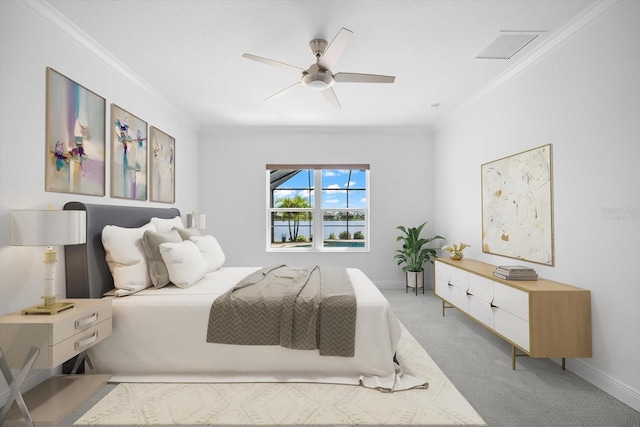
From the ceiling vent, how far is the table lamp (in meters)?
3.36

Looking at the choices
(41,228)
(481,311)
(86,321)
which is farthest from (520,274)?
(41,228)

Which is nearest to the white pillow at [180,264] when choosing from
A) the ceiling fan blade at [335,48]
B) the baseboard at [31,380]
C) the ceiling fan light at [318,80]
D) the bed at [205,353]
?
the bed at [205,353]

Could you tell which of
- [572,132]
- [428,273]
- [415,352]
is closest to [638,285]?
[572,132]

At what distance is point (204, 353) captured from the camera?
247 cm

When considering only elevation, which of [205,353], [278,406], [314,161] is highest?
[314,161]

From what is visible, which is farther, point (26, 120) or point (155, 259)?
point (155, 259)

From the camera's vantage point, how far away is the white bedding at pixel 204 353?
2.44m

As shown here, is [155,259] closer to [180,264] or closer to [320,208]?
[180,264]

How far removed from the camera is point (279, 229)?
5.82m

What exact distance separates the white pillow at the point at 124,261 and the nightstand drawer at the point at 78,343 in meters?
0.39

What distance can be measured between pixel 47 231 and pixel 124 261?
31.1 inches

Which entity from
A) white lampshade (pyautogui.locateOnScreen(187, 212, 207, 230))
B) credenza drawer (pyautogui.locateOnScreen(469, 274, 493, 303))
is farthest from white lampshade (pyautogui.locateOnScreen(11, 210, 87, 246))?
credenza drawer (pyautogui.locateOnScreen(469, 274, 493, 303))

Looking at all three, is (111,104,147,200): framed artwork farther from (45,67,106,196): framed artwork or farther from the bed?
the bed

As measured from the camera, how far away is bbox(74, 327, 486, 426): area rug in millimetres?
1979
